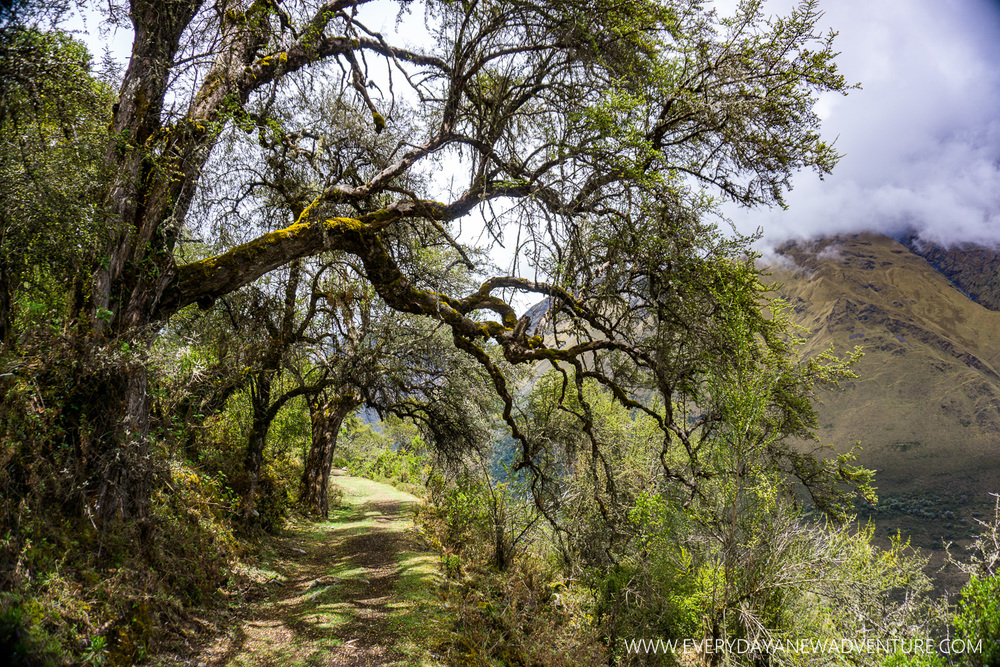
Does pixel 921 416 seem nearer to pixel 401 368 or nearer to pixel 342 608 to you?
pixel 401 368

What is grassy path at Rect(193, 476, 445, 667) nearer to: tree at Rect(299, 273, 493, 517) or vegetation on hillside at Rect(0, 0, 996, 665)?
vegetation on hillside at Rect(0, 0, 996, 665)

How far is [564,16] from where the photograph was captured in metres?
5.26

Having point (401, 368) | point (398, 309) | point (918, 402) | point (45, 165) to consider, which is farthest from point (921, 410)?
point (45, 165)

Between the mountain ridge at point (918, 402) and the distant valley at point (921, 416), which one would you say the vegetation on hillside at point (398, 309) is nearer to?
the distant valley at point (921, 416)

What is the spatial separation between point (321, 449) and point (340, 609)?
271 inches

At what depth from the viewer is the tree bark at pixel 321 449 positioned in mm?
12227

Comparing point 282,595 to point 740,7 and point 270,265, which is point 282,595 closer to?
point 270,265

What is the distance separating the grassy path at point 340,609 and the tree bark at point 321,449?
1.88 meters

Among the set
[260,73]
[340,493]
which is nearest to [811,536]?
[260,73]

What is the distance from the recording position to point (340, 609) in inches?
239

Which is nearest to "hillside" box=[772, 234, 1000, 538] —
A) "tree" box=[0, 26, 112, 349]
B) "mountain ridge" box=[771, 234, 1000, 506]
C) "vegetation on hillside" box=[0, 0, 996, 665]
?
"mountain ridge" box=[771, 234, 1000, 506]

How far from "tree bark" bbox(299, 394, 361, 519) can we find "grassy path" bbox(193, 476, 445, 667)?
1.88 metres

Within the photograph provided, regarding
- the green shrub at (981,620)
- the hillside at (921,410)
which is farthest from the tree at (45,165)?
the hillside at (921,410)

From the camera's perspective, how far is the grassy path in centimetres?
483
